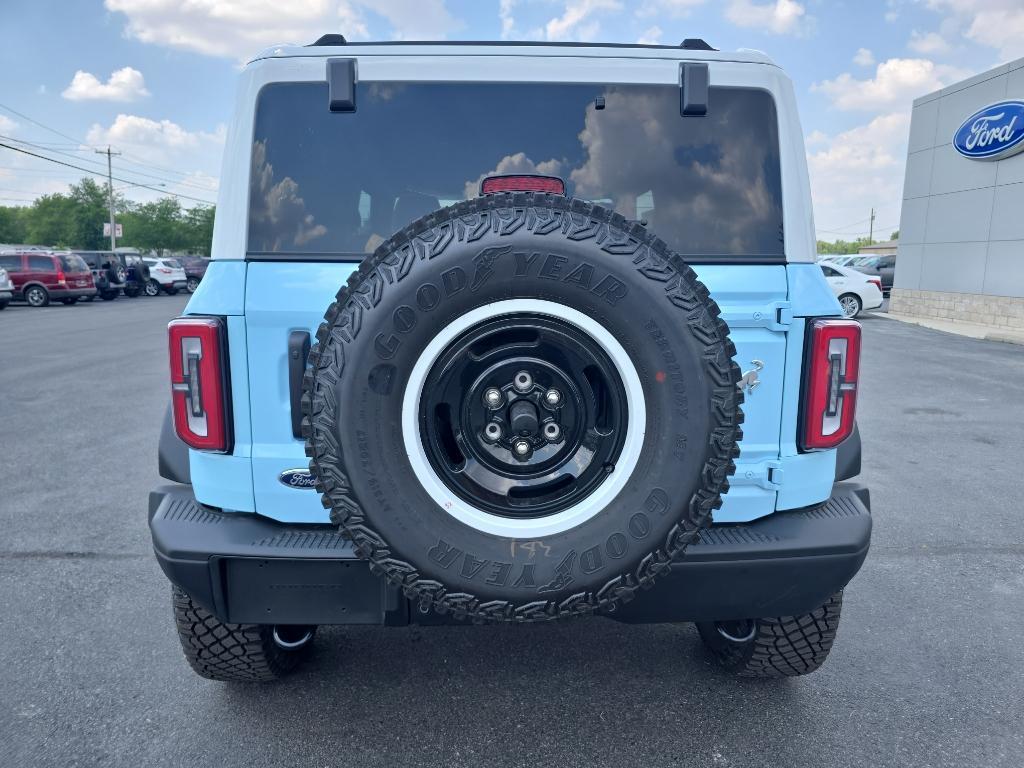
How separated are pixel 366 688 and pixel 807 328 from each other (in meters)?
1.97

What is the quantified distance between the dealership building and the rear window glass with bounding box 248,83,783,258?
16.8 meters

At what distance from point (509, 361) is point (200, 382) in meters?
0.93

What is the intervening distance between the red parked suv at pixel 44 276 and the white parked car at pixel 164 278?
637 centimetres

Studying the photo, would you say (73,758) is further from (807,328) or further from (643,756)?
(807,328)

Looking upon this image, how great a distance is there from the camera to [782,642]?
2592mm

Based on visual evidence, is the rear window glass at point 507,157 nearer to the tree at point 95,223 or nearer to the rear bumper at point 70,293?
the rear bumper at point 70,293

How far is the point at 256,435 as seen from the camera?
2201mm

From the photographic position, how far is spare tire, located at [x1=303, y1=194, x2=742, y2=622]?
1.79 meters

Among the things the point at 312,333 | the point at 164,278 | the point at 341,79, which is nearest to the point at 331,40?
the point at 341,79

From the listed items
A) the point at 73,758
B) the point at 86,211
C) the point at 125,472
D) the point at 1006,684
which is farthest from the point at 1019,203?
the point at 86,211

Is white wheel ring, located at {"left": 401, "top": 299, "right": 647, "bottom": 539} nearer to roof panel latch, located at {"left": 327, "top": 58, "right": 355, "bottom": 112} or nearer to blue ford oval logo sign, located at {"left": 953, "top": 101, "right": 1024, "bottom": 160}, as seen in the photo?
roof panel latch, located at {"left": 327, "top": 58, "right": 355, "bottom": 112}

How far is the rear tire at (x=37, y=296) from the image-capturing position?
23500mm

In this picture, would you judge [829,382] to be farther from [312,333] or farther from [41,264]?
[41,264]

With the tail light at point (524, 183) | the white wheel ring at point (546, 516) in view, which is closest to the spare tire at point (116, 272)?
the tail light at point (524, 183)
